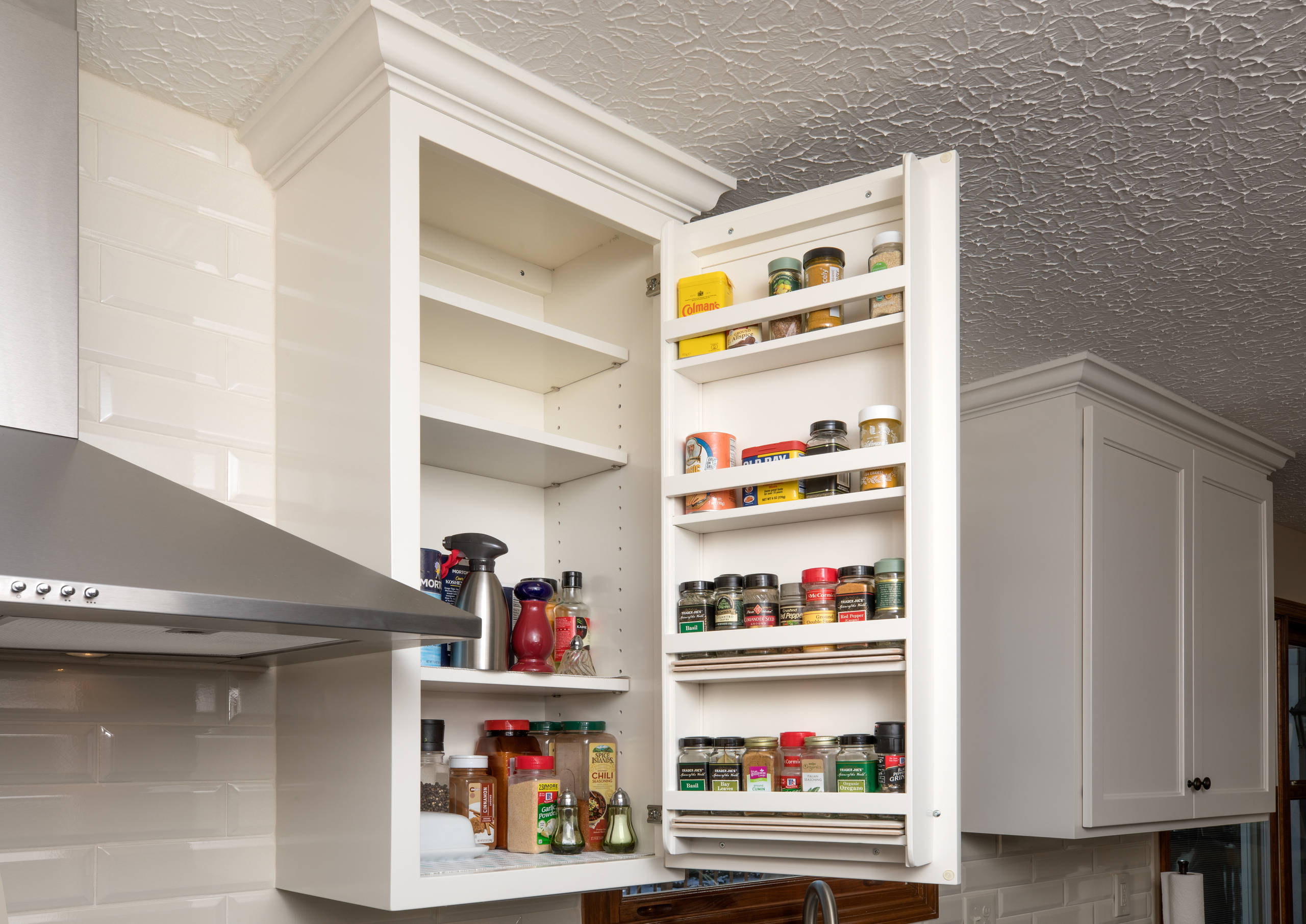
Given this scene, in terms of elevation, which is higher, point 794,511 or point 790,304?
point 790,304

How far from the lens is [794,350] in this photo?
1.56 metres

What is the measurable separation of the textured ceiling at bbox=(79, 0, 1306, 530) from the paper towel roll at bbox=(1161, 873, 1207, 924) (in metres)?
2.16

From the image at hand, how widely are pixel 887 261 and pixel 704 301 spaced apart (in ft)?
0.94

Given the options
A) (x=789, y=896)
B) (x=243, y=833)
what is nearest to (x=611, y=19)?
(x=243, y=833)

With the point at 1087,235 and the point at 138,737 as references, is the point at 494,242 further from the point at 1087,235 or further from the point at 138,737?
the point at 1087,235

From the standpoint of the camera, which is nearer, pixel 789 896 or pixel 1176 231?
pixel 1176 231

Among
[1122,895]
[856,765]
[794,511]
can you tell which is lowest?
[1122,895]

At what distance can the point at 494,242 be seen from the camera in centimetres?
189

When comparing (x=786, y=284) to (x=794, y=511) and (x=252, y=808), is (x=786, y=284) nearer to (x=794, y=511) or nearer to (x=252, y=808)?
(x=794, y=511)

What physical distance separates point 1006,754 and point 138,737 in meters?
2.01

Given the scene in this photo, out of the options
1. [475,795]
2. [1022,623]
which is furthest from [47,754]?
[1022,623]

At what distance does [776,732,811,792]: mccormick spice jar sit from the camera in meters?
1.46

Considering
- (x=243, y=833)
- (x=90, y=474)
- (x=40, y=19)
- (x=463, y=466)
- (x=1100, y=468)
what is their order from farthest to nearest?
(x=1100, y=468) < (x=463, y=466) < (x=243, y=833) < (x=40, y=19) < (x=90, y=474)

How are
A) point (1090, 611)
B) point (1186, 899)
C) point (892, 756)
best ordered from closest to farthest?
point (892, 756), point (1090, 611), point (1186, 899)
